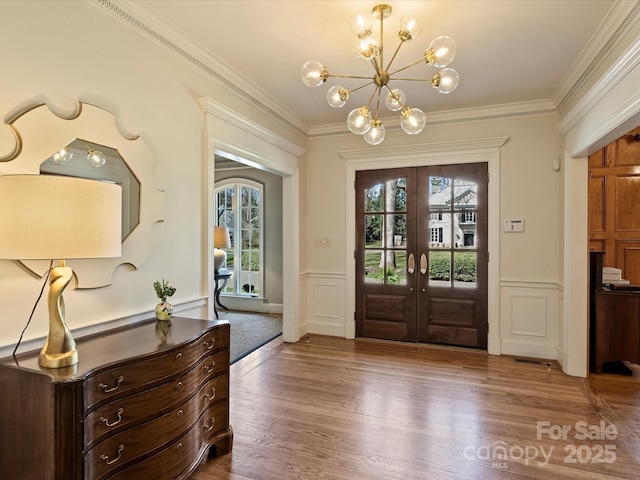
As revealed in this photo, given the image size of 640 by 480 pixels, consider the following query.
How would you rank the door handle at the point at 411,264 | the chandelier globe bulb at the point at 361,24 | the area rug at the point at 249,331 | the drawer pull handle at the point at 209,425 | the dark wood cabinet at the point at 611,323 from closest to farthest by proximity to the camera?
the chandelier globe bulb at the point at 361,24, the drawer pull handle at the point at 209,425, the dark wood cabinet at the point at 611,323, the area rug at the point at 249,331, the door handle at the point at 411,264

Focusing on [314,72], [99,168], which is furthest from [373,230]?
[99,168]

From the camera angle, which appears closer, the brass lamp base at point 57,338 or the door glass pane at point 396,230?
the brass lamp base at point 57,338

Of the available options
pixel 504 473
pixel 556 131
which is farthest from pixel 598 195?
pixel 504 473

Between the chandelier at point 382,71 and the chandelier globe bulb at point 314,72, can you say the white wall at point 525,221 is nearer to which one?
the chandelier at point 382,71

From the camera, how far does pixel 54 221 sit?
1236 mm

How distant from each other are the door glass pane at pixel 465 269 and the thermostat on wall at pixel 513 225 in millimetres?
458

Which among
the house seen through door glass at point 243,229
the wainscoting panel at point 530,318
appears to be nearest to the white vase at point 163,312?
the wainscoting panel at point 530,318

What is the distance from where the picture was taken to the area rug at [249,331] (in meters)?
4.10

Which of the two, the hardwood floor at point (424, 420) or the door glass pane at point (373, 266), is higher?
the door glass pane at point (373, 266)

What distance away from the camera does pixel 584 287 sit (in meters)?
3.34

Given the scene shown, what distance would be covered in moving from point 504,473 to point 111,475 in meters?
2.00

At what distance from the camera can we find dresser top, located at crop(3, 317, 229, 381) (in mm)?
1380

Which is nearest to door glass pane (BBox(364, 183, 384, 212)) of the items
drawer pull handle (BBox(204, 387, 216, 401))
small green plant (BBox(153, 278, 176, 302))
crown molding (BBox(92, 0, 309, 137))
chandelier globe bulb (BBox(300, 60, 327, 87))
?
crown molding (BBox(92, 0, 309, 137))

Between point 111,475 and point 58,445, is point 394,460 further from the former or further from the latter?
point 58,445
